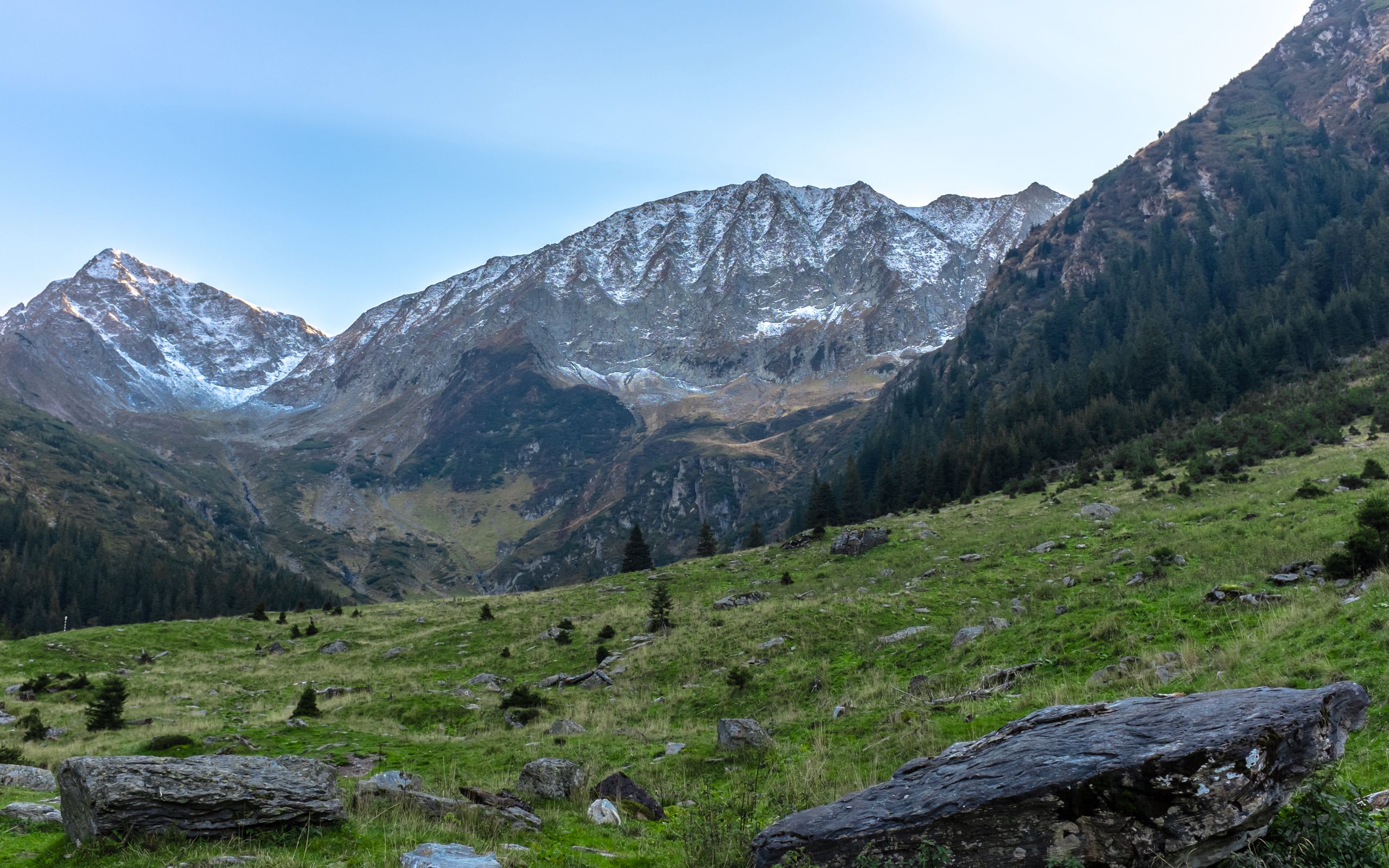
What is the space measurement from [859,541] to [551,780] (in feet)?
126

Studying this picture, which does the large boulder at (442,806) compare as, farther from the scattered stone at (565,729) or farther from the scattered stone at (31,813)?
the scattered stone at (565,729)

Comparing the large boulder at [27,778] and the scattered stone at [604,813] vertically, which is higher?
the large boulder at [27,778]

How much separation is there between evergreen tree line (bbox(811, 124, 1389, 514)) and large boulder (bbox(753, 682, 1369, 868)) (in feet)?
Result: 175

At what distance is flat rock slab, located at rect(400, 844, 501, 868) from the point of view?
7.47 m

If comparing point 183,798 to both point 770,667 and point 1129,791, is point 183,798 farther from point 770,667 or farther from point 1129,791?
point 770,667

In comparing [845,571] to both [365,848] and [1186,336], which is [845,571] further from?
[1186,336]

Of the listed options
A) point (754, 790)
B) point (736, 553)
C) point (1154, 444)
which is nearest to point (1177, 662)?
point (754, 790)

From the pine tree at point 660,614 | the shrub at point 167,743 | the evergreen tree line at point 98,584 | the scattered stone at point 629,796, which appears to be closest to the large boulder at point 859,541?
the pine tree at point 660,614

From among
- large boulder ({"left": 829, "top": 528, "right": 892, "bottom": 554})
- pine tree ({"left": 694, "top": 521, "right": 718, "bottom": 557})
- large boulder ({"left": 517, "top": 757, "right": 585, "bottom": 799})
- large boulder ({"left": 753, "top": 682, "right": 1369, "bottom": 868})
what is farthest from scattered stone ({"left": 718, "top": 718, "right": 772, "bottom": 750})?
pine tree ({"left": 694, "top": 521, "right": 718, "bottom": 557})

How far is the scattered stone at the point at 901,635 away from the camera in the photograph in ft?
76.5

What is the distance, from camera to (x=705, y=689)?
74.3ft

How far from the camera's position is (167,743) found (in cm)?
1806

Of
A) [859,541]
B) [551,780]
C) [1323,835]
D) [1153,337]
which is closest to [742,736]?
[551,780]

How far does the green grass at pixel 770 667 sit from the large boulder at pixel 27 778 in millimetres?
3192
